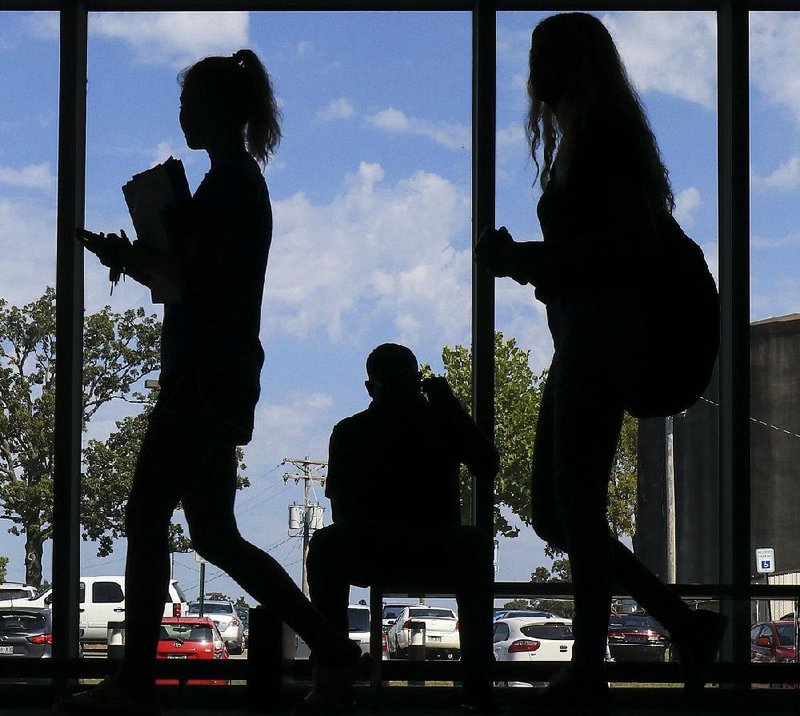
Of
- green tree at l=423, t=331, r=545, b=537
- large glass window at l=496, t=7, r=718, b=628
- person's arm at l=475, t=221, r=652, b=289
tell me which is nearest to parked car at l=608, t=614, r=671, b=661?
large glass window at l=496, t=7, r=718, b=628

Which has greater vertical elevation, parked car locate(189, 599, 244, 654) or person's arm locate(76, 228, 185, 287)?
person's arm locate(76, 228, 185, 287)

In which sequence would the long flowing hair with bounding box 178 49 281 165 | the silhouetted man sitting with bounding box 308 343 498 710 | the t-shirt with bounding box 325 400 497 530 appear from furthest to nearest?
→ the t-shirt with bounding box 325 400 497 530
the silhouetted man sitting with bounding box 308 343 498 710
the long flowing hair with bounding box 178 49 281 165

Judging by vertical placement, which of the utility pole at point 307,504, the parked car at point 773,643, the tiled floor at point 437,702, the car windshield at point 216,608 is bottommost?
the tiled floor at point 437,702

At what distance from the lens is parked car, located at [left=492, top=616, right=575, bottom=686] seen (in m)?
3.38

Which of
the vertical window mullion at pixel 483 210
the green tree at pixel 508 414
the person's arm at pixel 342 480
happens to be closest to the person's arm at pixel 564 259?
the person's arm at pixel 342 480

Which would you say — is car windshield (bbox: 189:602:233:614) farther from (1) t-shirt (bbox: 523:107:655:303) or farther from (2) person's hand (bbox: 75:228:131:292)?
(1) t-shirt (bbox: 523:107:655:303)

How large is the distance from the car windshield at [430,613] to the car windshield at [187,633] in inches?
21.8

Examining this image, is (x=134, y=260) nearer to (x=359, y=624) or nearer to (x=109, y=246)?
(x=109, y=246)

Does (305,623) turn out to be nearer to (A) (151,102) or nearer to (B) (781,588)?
(B) (781,588)

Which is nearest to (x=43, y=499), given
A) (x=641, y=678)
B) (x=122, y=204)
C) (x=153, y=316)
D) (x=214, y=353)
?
(x=153, y=316)

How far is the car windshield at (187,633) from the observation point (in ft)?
11.2

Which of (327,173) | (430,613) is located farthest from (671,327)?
(327,173)

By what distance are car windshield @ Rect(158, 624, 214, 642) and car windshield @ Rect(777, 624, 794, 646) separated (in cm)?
160

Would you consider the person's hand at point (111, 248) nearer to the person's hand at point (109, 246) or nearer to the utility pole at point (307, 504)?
the person's hand at point (109, 246)
